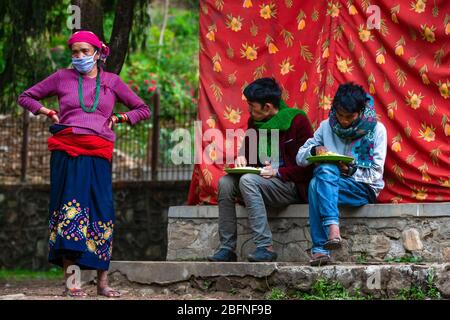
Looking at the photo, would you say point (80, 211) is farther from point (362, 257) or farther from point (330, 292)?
point (362, 257)

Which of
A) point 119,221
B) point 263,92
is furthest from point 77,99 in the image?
point 119,221

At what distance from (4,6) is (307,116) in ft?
13.2

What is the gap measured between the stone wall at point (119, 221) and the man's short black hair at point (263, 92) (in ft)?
19.3

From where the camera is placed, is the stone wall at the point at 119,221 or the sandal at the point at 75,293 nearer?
the sandal at the point at 75,293

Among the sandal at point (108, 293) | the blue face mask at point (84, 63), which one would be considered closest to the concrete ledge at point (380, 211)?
the sandal at point (108, 293)

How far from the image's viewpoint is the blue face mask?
6.14 metres

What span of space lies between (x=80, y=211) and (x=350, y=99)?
2.02m

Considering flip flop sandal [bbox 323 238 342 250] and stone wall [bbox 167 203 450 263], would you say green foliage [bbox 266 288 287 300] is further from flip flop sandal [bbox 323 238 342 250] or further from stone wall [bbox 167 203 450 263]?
stone wall [bbox 167 203 450 263]

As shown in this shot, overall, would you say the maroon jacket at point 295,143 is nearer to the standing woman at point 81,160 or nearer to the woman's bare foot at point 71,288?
the standing woman at point 81,160

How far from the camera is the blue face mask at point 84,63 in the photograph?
6141 millimetres

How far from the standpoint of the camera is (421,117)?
6855 mm

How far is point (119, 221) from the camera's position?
1316 centimetres

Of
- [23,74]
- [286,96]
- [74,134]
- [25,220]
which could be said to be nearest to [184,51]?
[25,220]

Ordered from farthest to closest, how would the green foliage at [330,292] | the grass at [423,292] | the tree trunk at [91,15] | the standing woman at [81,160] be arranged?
the tree trunk at [91,15]
the standing woman at [81,160]
the green foliage at [330,292]
the grass at [423,292]
